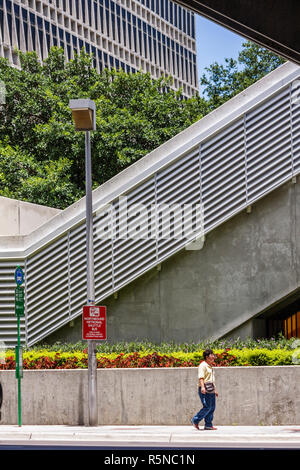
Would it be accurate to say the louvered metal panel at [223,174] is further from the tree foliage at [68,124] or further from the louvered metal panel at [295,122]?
the tree foliage at [68,124]

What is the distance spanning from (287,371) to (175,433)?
3.04 meters

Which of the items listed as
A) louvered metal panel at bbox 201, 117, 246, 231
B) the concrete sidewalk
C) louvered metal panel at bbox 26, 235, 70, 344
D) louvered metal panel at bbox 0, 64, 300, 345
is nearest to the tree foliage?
louvered metal panel at bbox 26, 235, 70, 344

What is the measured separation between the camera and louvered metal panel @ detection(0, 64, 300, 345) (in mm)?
20719

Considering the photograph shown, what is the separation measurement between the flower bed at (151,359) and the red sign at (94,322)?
1.28m

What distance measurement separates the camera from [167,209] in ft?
69.2

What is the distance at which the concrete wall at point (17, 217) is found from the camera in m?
24.7

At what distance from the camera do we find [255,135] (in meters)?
20.9

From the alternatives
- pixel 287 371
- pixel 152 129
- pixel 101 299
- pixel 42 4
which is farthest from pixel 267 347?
pixel 42 4

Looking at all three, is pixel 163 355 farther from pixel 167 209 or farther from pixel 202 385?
pixel 167 209

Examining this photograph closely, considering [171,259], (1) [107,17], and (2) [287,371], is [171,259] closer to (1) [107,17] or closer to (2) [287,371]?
(2) [287,371]

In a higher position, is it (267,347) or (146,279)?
(146,279)

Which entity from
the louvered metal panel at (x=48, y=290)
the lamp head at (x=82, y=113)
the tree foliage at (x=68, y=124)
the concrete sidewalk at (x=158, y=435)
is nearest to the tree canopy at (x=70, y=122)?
the tree foliage at (x=68, y=124)

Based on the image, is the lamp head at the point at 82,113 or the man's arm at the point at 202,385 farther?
the lamp head at the point at 82,113

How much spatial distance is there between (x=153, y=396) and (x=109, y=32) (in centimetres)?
5971
